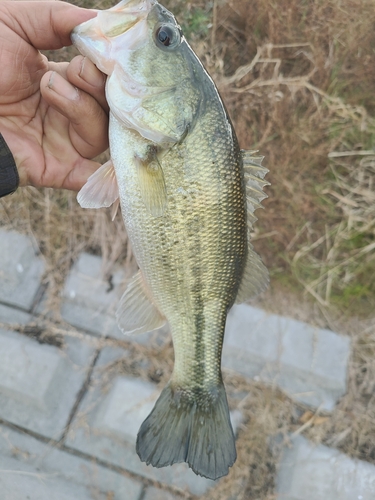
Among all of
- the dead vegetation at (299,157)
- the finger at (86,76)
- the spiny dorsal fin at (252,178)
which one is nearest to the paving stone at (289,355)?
the dead vegetation at (299,157)

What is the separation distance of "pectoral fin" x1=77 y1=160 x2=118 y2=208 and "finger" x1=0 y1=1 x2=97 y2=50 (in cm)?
47

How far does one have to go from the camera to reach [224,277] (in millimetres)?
1354

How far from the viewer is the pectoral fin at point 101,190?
49.2 inches

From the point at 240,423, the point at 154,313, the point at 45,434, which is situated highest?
the point at 154,313

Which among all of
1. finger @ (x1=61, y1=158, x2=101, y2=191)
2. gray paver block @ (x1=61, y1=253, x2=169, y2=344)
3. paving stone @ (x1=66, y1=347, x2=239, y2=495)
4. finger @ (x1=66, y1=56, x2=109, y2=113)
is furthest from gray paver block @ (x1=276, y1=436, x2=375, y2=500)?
finger @ (x1=66, y1=56, x2=109, y2=113)

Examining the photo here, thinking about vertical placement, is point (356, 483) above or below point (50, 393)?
below

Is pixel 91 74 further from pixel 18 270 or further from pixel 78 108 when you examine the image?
→ pixel 18 270

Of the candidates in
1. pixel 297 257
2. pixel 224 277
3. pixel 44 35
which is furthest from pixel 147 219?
pixel 297 257

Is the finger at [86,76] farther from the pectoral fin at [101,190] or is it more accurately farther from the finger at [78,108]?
the pectoral fin at [101,190]

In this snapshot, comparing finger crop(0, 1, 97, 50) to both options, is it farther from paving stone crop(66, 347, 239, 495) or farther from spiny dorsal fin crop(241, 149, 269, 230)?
paving stone crop(66, 347, 239, 495)

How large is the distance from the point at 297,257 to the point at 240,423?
107cm

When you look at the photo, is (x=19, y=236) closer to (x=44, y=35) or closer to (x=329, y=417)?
(x=44, y=35)

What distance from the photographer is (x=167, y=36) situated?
1.17 m

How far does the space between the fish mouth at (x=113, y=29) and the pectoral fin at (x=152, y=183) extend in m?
0.29
